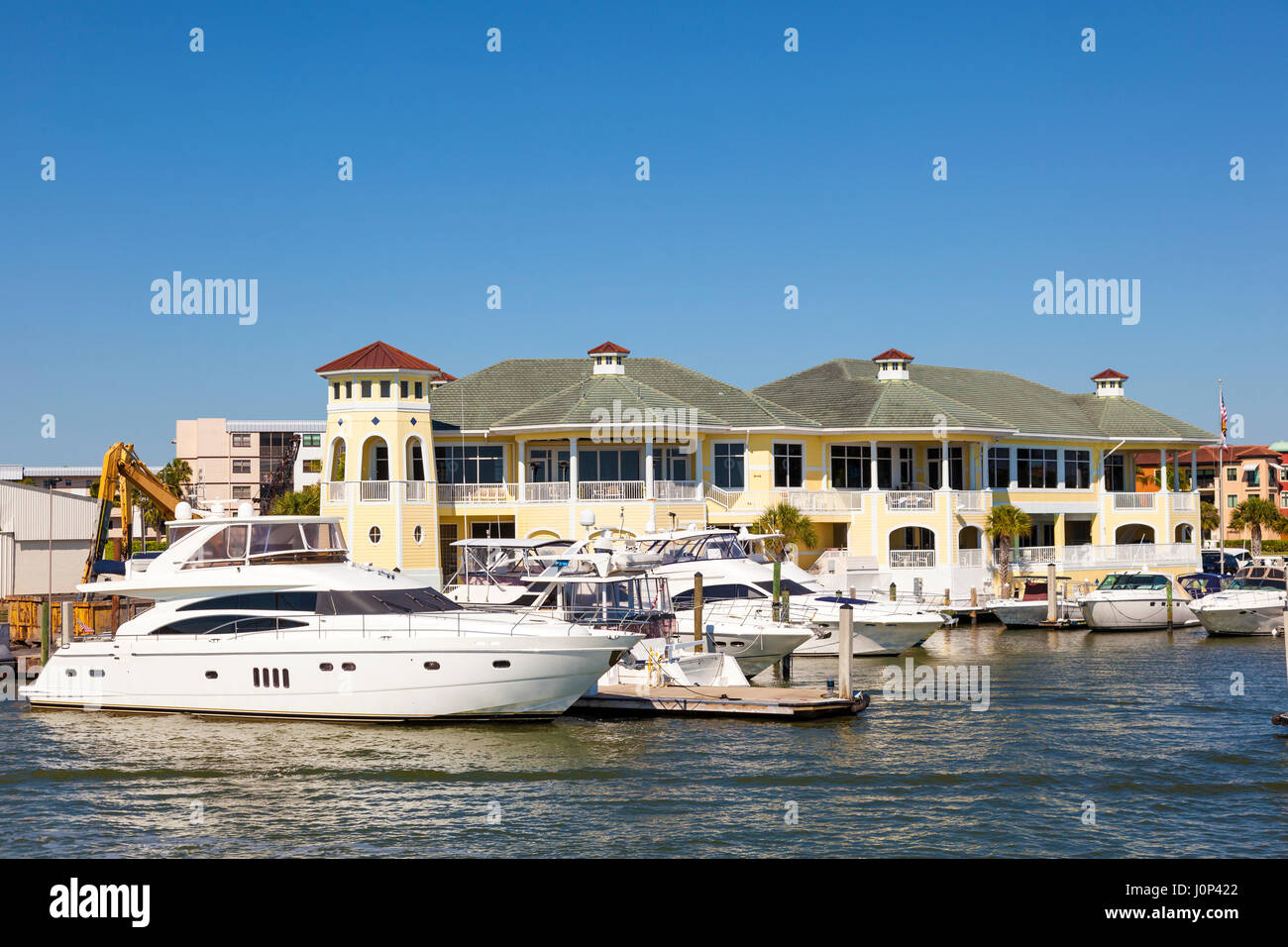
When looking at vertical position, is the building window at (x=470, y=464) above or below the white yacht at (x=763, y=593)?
above

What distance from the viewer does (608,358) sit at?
50.4 metres

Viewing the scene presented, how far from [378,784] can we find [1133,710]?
51.0 feet

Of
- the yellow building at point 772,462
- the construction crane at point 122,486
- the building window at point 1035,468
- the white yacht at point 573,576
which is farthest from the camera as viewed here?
the building window at point 1035,468

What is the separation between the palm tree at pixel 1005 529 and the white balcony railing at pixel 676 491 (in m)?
12.0

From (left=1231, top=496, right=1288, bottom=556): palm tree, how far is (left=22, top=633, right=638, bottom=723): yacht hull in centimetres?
7600

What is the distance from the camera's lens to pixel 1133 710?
2605 centimetres

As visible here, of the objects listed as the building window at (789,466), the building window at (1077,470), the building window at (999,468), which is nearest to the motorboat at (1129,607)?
the building window at (999,468)

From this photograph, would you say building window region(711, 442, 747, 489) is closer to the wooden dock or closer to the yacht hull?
the wooden dock

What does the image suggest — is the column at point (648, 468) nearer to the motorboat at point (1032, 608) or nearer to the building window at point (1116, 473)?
the motorboat at point (1032, 608)

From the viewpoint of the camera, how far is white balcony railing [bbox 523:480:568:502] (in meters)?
45.4

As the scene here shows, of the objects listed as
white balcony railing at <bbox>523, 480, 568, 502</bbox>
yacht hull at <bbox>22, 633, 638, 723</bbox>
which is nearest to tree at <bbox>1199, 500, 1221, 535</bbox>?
white balcony railing at <bbox>523, 480, 568, 502</bbox>

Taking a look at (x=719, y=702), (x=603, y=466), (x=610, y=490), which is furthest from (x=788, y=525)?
(x=719, y=702)

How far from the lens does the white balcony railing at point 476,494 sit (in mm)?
46031

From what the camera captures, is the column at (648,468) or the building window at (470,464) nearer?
the column at (648,468)
